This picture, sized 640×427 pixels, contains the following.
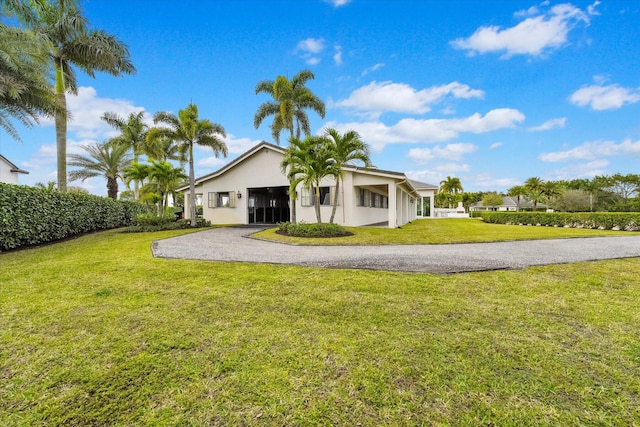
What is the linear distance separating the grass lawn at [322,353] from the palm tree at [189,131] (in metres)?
13.5

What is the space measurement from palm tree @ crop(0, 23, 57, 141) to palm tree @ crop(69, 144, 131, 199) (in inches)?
597

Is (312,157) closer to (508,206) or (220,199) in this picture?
(220,199)

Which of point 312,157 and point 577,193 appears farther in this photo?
point 577,193

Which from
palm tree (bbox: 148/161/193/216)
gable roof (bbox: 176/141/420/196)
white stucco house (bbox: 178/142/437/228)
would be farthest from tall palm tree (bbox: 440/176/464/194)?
palm tree (bbox: 148/161/193/216)

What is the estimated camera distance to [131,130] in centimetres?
2650

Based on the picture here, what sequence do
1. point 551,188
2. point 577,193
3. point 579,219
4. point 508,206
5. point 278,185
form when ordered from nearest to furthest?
point 278,185, point 579,219, point 577,193, point 551,188, point 508,206

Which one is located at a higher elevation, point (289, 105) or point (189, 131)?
point (289, 105)

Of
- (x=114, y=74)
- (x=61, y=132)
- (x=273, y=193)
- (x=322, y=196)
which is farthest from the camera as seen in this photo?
(x=273, y=193)

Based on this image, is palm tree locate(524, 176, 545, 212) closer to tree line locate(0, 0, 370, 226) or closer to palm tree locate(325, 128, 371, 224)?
tree line locate(0, 0, 370, 226)

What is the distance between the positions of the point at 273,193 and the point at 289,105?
6114 millimetres

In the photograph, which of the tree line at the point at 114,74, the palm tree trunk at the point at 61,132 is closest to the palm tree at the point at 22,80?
the tree line at the point at 114,74

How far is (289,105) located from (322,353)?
16293 mm

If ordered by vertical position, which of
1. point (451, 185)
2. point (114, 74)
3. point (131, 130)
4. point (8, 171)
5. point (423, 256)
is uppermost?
point (131, 130)

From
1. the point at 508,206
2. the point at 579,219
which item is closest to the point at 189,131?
the point at 579,219
